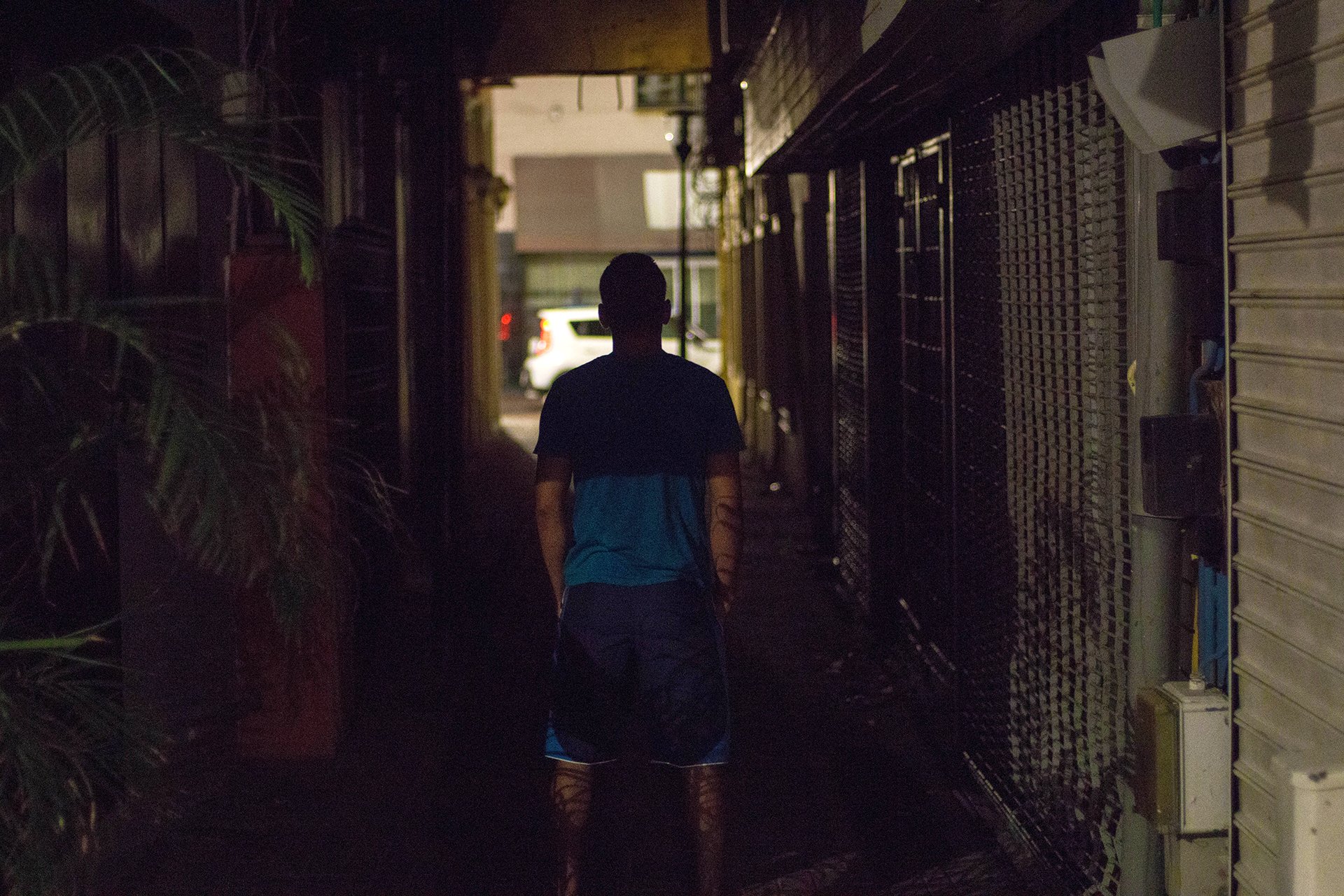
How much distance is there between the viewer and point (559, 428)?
4.39m

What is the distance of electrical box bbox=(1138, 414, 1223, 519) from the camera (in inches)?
151

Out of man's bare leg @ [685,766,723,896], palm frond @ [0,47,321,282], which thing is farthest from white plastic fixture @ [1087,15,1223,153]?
man's bare leg @ [685,766,723,896]

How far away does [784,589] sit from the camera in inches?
414

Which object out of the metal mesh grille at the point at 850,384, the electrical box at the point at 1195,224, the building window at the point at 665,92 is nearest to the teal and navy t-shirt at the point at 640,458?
the electrical box at the point at 1195,224

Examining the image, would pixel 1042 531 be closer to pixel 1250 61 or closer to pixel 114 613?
pixel 1250 61

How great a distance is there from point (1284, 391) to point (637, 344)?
169cm

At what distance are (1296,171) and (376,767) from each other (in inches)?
172

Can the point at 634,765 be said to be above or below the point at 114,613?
below

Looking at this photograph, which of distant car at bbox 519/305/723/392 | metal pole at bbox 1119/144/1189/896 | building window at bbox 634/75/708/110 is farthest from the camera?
distant car at bbox 519/305/723/392

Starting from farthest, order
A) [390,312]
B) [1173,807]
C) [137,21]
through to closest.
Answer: [390,312] → [137,21] → [1173,807]

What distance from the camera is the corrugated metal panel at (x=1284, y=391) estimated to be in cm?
309

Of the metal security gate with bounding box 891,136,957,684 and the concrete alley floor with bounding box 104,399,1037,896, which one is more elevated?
the metal security gate with bounding box 891,136,957,684

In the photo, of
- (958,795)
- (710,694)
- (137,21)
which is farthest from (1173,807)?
(137,21)

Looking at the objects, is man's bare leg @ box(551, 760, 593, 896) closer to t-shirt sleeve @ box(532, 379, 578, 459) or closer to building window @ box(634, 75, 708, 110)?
t-shirt sleeve @ box(532, 379, 578, 459)
